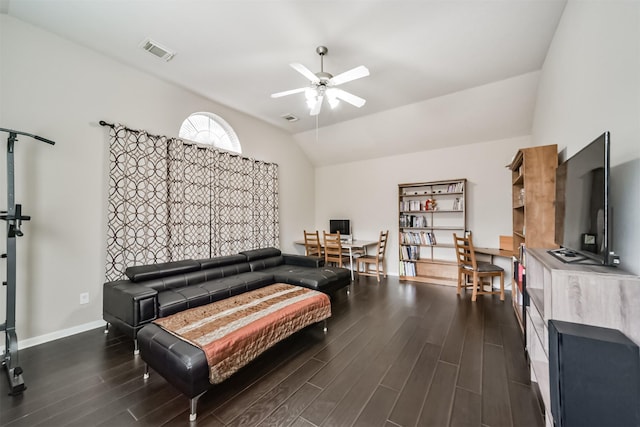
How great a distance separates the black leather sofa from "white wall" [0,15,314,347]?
433 millimetres

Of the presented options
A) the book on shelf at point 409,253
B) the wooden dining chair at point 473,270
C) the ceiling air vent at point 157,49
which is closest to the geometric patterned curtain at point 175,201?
the ceiling air vent at point 157,49

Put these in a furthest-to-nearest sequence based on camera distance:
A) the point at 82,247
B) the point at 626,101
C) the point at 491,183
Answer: the point at 491,183, the point at 82,247, the point at 626,101

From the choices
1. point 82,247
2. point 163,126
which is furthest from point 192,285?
point 163,126

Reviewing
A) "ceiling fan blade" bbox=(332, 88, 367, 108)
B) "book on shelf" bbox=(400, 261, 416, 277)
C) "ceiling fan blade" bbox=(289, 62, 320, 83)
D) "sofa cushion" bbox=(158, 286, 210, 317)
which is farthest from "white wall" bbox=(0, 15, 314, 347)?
"book on shelf" bbox=(400, 261, 416, 277)

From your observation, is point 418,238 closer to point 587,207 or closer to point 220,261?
point 587,207

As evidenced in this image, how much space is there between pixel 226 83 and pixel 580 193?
3.92 meters

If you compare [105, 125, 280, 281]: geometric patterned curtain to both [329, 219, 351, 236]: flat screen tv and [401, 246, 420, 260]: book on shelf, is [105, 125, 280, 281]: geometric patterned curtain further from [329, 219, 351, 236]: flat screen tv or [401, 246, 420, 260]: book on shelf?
[401, 246, 420, 260]: book on shelf

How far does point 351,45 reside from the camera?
2.62 meters

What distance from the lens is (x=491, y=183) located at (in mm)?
4285

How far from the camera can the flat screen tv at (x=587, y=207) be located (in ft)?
3.93

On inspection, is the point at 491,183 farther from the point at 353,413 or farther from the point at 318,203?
the point at 353,413

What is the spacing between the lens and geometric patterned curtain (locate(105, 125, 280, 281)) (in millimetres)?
2928

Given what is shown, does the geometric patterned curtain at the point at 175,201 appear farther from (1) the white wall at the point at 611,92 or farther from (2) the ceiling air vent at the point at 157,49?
(1) the white wall at the point at 611,92

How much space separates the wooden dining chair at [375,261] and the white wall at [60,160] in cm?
416
